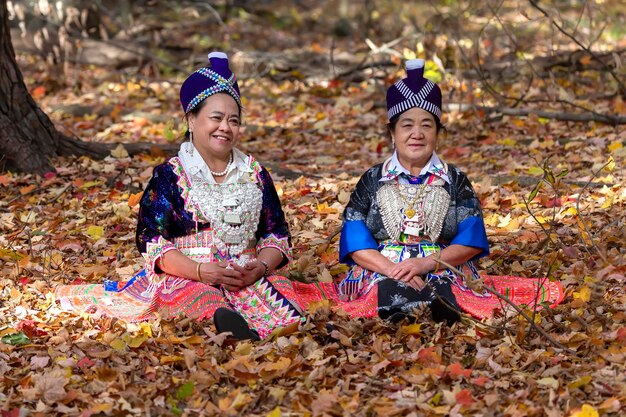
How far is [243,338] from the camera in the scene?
452 centimetres

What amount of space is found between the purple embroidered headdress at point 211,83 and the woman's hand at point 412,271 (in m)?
1.18

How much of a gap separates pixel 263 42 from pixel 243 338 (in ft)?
36.4

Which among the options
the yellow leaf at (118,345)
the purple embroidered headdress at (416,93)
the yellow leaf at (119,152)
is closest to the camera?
the yellow leaf at (118,345)

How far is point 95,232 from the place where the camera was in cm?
631

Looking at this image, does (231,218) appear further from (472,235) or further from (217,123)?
(472,235)

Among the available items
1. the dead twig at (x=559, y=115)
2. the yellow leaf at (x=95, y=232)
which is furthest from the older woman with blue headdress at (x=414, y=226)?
the dead twig at (x=559, y=115)

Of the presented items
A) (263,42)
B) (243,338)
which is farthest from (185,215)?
(263,42)

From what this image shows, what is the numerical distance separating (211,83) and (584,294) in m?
2.12

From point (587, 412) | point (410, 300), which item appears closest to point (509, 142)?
point (410, 300)

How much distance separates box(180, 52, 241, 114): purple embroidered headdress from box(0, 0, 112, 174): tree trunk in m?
2.79

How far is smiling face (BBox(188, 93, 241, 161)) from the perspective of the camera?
4871 millimetres

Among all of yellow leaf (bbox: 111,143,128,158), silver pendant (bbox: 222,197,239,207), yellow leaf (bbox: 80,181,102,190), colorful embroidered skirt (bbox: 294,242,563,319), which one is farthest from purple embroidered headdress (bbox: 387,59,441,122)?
yellow leaf (bbox: 111,143,128,158)

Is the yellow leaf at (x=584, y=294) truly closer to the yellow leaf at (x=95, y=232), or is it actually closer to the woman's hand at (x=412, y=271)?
the woman's hand at (x=412, y=271)

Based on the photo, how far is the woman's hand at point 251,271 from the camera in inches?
191
